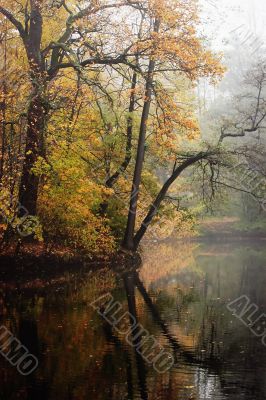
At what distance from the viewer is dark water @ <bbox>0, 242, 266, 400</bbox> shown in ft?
25.3

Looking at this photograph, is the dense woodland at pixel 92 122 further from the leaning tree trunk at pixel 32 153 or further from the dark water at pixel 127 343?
the dark water at pixel 127 343

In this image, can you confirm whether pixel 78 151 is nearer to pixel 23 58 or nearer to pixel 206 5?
pixel 23 58

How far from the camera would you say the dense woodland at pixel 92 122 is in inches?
643

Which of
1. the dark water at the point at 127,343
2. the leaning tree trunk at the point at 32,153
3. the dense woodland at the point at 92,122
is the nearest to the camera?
the dark water at the point at 127,343

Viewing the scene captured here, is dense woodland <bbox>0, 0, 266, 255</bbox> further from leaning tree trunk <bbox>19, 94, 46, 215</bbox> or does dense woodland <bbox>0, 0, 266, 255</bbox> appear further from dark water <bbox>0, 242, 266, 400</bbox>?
dark water <bbox>0, 242, 266, 400</bbox>

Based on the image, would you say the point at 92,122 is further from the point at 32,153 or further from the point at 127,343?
the point at 127,343

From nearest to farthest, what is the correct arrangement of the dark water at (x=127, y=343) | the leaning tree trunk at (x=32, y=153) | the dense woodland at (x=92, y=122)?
1. the dark water at (x=127, y=343)
2. the dense woodland at (x=92, y=122)
3. the leaning tree trunk at (x=32, y=153)

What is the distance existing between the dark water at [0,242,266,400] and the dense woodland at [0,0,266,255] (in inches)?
99.7

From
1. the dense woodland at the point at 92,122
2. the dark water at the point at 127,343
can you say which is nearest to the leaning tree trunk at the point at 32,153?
the dense woodland at the point at 92,122

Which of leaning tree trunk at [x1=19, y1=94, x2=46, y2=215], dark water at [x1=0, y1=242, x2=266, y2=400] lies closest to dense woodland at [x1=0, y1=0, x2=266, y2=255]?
leaning tree trunk at [x1=19, y1=94, x2=46, y2=215]

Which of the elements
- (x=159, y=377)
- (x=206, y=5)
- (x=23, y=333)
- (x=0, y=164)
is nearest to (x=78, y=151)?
(x=0, y=164)

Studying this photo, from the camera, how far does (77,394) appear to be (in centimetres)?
736

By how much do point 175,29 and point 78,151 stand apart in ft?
18.8

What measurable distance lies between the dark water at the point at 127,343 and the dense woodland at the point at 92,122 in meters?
2.53
